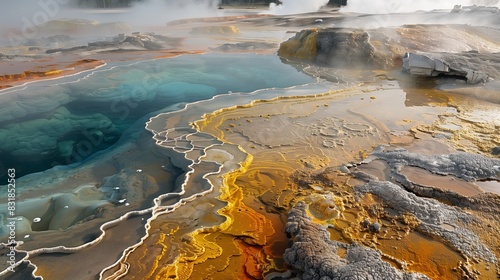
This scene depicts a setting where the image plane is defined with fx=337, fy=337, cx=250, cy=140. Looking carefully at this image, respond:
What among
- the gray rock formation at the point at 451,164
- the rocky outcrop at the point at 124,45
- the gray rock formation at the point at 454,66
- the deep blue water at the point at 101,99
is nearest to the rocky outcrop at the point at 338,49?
the deep blue water at the point at 101,99

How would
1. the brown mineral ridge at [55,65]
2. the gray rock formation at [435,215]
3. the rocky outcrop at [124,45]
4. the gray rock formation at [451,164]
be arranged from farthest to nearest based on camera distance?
1. the rocky outcrop at [124,45]
2. the brown mineral ridge at [55,65]
3. the gray rock formation at [451,164]
4. the gray rock formation at [435,215]

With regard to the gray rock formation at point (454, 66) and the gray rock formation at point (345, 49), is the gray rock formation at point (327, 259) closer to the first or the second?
the gray rock formation at point (454, 66)

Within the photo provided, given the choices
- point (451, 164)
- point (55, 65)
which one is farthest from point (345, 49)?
point (55, 65)

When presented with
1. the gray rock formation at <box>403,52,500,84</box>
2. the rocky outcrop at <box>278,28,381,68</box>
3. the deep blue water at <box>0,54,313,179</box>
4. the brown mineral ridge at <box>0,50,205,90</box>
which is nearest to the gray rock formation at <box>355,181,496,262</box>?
the deep blue water at <box>0,54,313,179</box>

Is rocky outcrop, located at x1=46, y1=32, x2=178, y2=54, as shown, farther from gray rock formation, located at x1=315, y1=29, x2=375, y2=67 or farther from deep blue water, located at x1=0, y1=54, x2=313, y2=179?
gray rock formation, located at x1=315, y1=29, x2=375, y2=67

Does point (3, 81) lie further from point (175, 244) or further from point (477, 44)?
point (477, 44)

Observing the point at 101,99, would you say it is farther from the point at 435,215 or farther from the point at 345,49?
the point at 345,49

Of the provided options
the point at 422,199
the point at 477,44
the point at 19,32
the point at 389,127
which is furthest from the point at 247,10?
the point at 422,199
